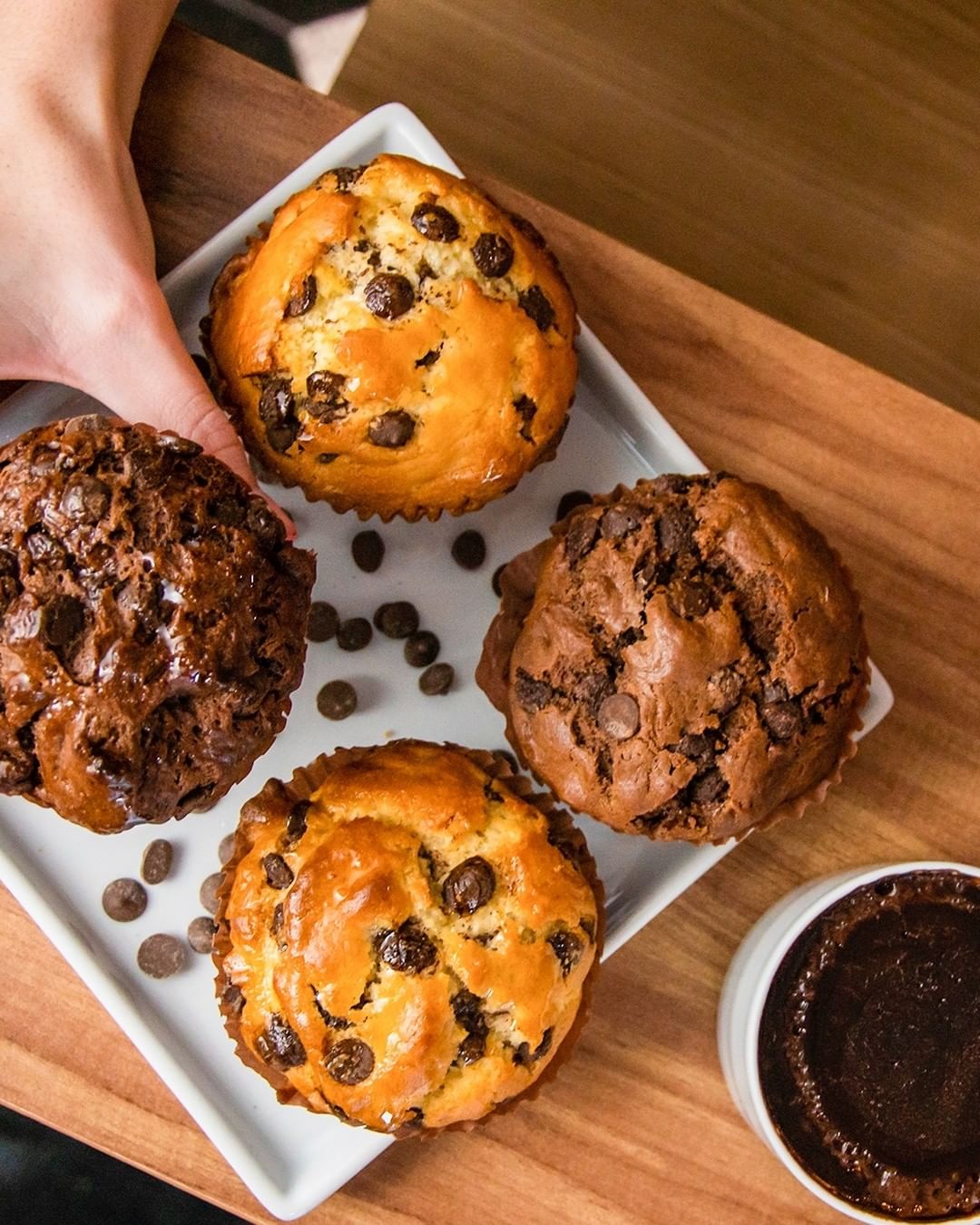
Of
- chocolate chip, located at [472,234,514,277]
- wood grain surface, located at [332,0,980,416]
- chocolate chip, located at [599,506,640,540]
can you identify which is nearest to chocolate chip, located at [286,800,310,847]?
chocolate chip, located at [599,506,640,540]

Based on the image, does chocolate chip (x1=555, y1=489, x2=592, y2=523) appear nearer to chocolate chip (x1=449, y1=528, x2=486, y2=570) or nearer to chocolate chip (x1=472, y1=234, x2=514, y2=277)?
chocolate chip (x1=449, y1=528, x2=486, y2=570)

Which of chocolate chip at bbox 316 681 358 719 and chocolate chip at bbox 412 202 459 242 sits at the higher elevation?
chocolate chip at bbox 412 202 459 242

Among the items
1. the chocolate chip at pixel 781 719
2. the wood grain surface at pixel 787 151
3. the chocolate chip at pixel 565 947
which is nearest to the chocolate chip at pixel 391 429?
the chocolate chip at pixel 781 719

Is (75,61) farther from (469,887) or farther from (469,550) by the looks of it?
(469,887)

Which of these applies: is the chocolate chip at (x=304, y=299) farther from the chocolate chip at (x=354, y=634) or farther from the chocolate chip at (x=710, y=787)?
the chocolate chip at (x=710, y=787)

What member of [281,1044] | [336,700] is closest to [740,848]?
[336,700]

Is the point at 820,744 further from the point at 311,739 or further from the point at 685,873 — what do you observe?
the point at 311,739

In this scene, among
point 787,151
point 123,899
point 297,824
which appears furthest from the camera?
point 787,151
